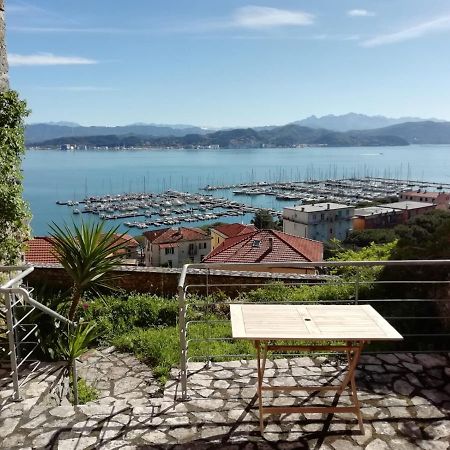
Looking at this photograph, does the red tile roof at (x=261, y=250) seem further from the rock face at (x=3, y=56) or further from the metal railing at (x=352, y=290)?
the rock face at (x=3, y=56)

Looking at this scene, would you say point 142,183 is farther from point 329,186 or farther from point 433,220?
point 433,220

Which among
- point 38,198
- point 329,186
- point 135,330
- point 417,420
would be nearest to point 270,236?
point 135,330

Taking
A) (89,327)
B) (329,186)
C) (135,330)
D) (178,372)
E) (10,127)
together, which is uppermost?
(10,127)

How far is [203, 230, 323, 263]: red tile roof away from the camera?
19.2 m

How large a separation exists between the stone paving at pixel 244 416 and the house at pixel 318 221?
2236 inches

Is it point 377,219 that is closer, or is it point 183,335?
point 183,335

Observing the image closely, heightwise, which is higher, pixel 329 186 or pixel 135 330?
pixel 135 330

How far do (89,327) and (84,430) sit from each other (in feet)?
5.39

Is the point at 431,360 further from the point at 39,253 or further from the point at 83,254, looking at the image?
the point at 39,253

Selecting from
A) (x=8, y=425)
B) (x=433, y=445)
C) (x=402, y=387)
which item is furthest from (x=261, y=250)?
(x=8, y=425)

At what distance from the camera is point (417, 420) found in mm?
3631

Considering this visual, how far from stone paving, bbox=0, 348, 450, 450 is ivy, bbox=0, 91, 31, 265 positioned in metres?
2.18

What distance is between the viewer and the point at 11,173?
19.4 feet

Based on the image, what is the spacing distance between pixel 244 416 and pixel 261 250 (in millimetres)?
16039
